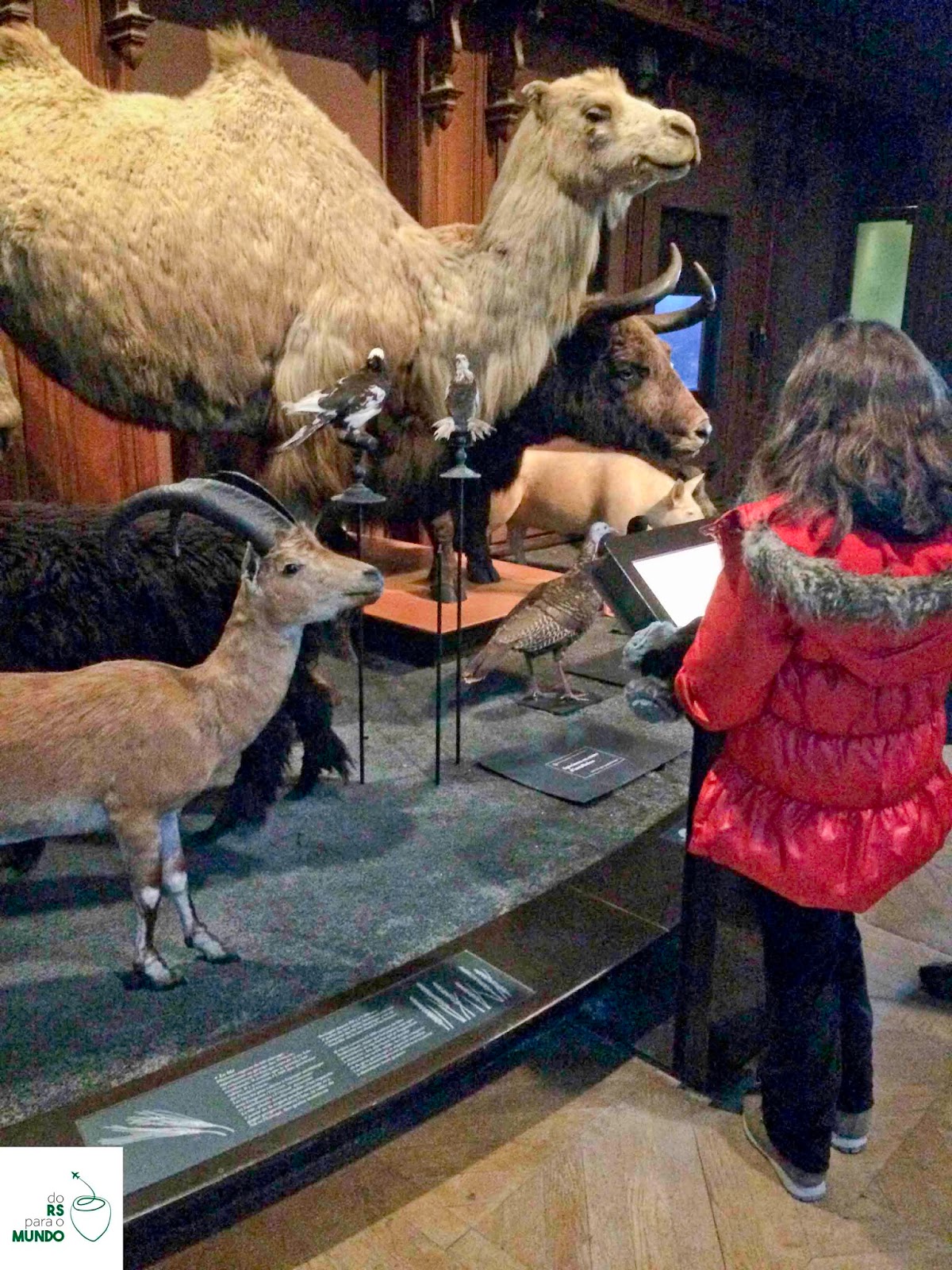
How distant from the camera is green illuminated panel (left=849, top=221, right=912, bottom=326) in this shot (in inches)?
271

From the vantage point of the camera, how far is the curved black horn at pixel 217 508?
1.97 metres

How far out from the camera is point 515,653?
4148 millimetres

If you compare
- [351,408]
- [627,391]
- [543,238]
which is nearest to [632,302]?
[627,391]

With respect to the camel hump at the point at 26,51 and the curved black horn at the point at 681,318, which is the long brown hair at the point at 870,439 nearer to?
the camel hump at the point at 26,51

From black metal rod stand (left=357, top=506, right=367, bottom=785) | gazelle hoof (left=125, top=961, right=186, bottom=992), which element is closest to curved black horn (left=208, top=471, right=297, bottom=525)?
black metal rod stand (left=357, top=506, right=367, bottom=785)

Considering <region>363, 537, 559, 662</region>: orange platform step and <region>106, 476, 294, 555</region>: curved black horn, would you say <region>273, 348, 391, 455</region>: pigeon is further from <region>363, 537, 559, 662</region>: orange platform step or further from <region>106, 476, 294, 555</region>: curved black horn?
<region>363, 537, 559, 662</region>: orange platform step

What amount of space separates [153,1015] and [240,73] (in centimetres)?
253

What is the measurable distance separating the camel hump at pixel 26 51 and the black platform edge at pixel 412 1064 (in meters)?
2.53

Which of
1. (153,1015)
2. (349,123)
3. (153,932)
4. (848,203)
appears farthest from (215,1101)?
(848,203)

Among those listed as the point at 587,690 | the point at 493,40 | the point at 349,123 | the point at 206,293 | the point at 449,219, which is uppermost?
the point at 493,40

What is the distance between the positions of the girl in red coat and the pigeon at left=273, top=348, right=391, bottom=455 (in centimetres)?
112

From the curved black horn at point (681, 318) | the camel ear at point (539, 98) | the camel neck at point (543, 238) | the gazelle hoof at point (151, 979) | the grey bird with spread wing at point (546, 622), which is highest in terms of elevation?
the camel ear at point (539, 98)

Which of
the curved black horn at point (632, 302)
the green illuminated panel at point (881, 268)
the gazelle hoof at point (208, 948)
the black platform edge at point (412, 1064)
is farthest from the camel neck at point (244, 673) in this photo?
the green illuminated panel at point (881, 268)

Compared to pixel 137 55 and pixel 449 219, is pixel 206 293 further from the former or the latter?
pixel 449 219
